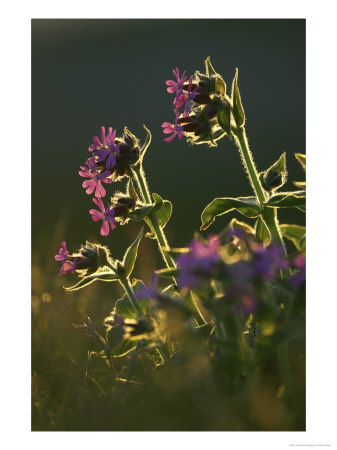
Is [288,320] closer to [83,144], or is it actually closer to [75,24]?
[75,24]

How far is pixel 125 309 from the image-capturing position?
7.22 feet

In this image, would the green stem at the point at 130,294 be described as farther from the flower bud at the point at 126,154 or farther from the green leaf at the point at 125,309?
the flower bud at the point at 126,154

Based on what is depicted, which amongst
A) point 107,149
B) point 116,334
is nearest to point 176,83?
point 107,149

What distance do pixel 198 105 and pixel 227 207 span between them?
0.39 metres

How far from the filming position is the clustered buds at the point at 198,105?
6.82ft

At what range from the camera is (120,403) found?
1896 mm

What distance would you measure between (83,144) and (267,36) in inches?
70.3

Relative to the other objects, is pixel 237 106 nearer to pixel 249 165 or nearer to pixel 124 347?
pixel 249 165

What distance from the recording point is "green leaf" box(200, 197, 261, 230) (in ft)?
6.91

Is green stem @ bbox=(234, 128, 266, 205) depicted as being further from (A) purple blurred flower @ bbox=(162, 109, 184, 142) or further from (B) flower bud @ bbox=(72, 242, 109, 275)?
(B) flower bud @ bbox=(72, 242, 109, 275)

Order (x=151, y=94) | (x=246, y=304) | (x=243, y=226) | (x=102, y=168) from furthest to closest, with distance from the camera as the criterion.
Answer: (x=151, y=94) < (x=102, y=168) < (x=243, y=226) < (x=246, y=304)

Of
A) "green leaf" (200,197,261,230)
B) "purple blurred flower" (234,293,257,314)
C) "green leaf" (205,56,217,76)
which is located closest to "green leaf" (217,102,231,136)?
"green leaf" (205,56,217,76)

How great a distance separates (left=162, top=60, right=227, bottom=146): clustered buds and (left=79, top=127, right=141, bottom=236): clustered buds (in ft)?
0.48

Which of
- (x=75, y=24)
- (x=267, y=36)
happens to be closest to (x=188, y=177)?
(x=267, y=36)
